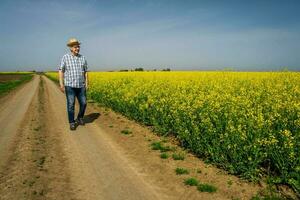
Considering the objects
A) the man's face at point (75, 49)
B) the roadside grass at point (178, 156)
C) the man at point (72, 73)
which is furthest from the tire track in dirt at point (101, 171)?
the man's face at point (75, 49)

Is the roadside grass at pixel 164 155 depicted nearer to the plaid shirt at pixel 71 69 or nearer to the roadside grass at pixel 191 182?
the roadside grass at pixel 191 182

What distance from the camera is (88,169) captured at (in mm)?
7203

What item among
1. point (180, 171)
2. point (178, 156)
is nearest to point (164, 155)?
point (178, 156)

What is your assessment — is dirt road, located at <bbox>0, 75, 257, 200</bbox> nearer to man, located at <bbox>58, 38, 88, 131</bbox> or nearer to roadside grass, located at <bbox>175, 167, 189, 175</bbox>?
roadside grass, located at <bbox>175, 167, 189, 175</bbox>

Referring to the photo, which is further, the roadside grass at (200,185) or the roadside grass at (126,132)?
the roadside grass at (126,132)

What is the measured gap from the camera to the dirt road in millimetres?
5926

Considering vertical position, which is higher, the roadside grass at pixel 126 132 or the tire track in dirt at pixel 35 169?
the tire track in dirt at pixel 35 169

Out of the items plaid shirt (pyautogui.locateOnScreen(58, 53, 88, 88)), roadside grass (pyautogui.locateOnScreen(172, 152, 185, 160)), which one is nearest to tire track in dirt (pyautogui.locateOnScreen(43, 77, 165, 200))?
roadside grass (pyautogui.locateOnScreen(172, 152, 185, 160))

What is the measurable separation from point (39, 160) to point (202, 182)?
3813mm

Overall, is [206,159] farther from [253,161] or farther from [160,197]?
[160,197]

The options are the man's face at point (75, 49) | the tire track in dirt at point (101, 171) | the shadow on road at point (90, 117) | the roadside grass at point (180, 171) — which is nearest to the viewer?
the tire track in dirt at point (101, 171)

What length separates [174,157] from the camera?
26.1ft

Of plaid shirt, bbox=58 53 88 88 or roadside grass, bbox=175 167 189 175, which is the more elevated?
plaid shirt, bbox=58 53 88 88

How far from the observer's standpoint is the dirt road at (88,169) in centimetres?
593
